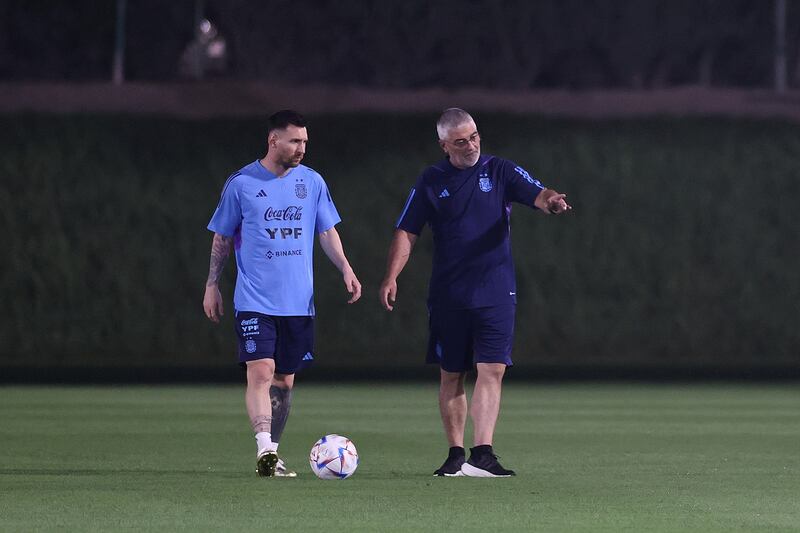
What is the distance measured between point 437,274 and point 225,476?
1581 millimetres

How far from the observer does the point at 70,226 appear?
21.6 metres

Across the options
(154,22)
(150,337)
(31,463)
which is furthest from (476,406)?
(154,22)

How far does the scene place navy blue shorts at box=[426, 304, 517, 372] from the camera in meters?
9.88

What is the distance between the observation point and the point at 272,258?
32.4 feet

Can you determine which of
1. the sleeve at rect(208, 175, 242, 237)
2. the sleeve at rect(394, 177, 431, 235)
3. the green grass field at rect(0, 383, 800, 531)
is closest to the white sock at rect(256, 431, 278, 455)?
the green grass field at rect(0, 383, 800, 531)

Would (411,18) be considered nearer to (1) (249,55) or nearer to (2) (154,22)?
(1) (249,55)

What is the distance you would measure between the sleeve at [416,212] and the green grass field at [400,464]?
53.1 inches

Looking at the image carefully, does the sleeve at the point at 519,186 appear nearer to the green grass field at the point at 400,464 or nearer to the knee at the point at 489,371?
the knee at the point at 489,371

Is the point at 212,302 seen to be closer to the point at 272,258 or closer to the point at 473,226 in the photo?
the point at 272,258

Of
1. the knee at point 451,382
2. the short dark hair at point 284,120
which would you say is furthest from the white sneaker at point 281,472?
the short dark hair at point 284,120

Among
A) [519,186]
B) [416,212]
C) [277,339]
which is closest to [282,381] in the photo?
[277,339]

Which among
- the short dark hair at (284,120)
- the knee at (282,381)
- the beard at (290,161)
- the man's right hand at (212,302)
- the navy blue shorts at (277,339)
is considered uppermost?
the short dark hair at (284,120)

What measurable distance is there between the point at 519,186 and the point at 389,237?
12.0m

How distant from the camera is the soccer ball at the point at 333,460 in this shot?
951cm
